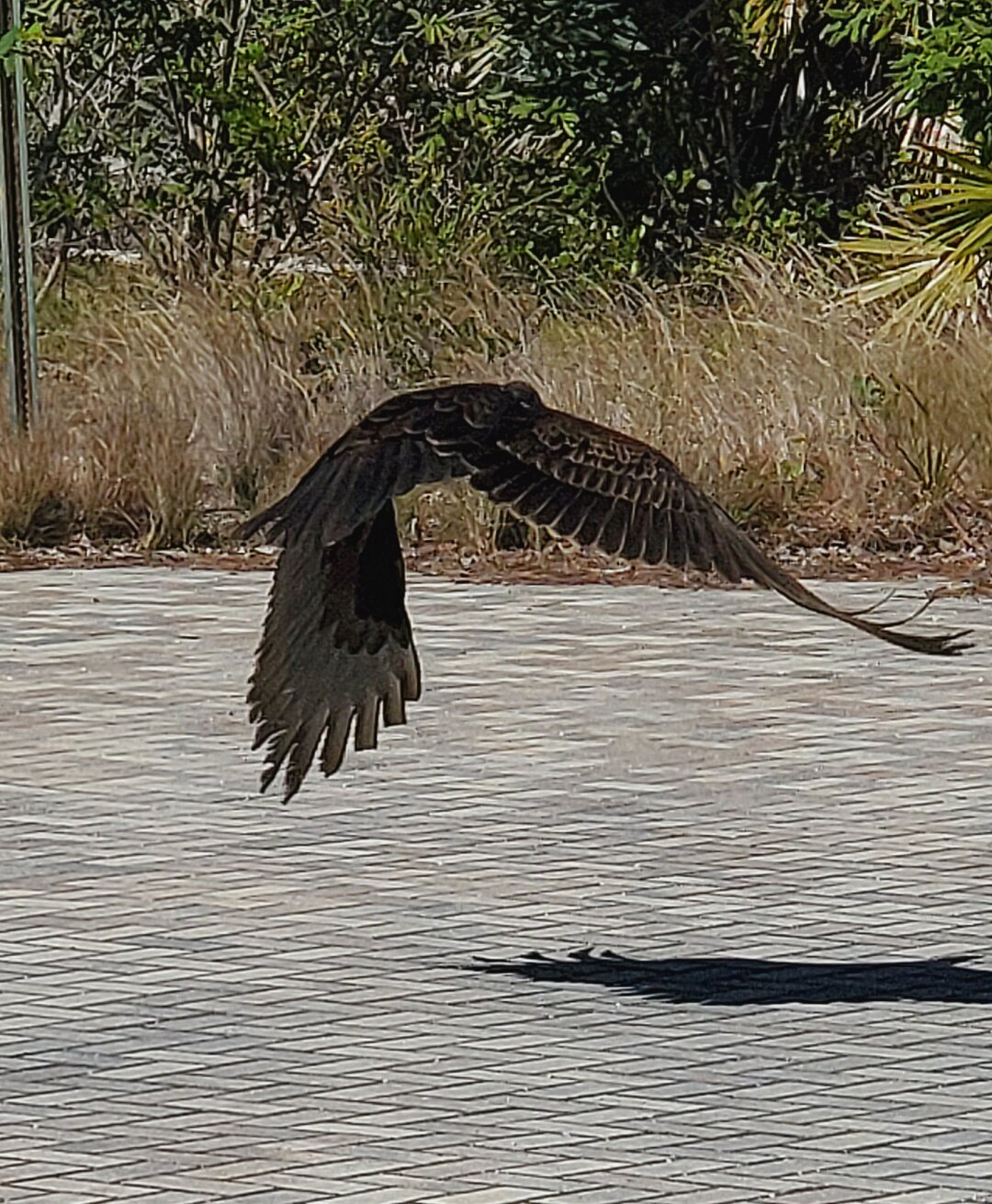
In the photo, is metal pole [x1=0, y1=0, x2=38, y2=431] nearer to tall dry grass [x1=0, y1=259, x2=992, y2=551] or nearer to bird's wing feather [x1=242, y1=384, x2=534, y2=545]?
tall dry grass [x1=0, y1=259, x2=992, y2=551]

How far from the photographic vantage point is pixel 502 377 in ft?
48.3

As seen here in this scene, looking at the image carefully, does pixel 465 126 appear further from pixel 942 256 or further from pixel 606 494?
pixel 606 494

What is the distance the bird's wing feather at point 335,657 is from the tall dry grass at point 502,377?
6.64 metres

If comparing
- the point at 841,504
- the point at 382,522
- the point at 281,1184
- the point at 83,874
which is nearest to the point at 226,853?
the point at 83,874

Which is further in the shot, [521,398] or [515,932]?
[515,932]

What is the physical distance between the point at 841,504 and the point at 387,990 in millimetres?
6905

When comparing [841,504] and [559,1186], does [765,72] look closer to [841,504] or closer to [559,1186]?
[841,504]

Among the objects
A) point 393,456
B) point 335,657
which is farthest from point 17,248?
point 393,456

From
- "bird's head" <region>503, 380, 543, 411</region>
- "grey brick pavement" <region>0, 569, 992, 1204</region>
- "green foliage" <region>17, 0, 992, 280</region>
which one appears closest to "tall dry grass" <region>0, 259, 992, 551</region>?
"grey brick pavement" <region>0, 569, 992, 1204</region>

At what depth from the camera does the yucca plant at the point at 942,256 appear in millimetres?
14320

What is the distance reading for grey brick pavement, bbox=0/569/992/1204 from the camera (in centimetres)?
550

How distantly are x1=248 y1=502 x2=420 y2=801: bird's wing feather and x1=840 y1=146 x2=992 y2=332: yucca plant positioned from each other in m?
8.21

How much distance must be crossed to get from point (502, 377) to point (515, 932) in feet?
25.8

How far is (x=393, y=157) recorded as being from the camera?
64.3ft
